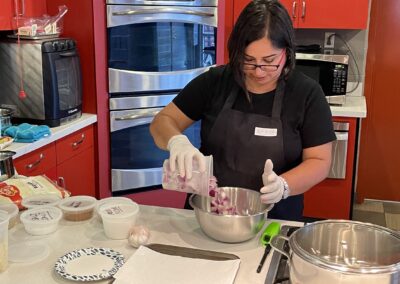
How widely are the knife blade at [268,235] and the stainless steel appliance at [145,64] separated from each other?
5.90 feet

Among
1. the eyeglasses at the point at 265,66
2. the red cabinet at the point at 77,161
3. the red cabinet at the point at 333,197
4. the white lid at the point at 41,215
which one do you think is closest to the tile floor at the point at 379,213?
the red cabinet at the point at 333,197

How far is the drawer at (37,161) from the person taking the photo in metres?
2.40

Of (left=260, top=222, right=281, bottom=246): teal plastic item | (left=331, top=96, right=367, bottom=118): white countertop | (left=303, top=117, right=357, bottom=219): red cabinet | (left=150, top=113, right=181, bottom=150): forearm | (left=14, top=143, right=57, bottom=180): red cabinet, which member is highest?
(left=150, top=113, right=181, bottom=150): forearm

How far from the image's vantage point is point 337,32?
377cm

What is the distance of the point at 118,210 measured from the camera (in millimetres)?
1468

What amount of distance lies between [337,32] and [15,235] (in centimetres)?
297

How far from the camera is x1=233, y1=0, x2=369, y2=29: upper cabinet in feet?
11.0

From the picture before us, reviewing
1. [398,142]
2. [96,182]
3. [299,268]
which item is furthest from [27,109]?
[398,142]

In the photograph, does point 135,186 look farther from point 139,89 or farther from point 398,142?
point 398,142

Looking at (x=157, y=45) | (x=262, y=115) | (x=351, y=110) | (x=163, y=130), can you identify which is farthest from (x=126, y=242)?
(x=351, y=110)

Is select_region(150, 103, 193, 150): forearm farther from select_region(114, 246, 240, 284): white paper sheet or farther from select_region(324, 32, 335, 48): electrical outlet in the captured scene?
select_region(324, 32, 335, 48): electrical outlet

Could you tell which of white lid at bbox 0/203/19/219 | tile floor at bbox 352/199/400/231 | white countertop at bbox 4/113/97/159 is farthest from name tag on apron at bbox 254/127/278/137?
tile floor at bbox 352/199/400/231

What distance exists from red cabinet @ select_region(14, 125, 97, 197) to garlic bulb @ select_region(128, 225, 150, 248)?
1.17 m

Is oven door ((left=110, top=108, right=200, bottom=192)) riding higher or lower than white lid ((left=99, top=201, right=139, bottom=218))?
lower
